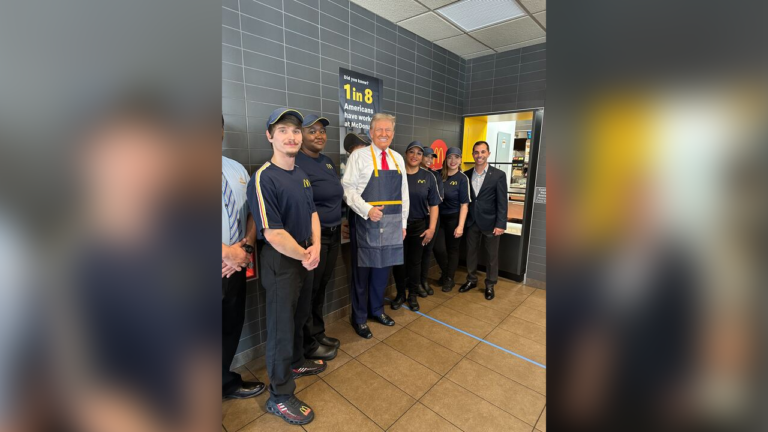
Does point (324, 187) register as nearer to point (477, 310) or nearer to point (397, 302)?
point (397, 302)

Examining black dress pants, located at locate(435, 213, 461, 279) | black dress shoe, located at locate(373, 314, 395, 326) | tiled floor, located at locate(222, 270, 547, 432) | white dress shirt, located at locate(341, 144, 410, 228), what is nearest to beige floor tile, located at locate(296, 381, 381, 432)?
tiled floor, located at locate(222, 270, 547, 432)

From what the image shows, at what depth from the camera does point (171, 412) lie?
0.72 ft

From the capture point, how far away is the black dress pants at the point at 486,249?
142 inches

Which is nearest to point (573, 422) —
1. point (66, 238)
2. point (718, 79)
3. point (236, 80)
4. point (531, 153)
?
point (718, 79)

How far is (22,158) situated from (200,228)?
0.30 ft

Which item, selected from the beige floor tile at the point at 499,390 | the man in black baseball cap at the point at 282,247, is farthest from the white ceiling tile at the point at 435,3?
the beige floor tile at the point at 499,390

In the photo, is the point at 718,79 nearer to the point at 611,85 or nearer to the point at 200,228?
the point at 611,85

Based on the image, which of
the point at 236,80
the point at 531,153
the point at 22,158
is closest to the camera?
the point at 22,158

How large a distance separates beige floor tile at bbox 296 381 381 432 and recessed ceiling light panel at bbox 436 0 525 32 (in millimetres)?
3198

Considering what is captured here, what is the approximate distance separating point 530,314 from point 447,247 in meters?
1.14

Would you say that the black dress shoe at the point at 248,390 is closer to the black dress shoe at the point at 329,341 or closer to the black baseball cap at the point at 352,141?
the black dress shoe at the point at 329,341

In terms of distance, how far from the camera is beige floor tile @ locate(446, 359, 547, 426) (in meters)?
1.93

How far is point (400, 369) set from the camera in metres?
2.29

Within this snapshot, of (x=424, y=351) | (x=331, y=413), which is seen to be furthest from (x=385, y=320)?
(x=331, y=413)
